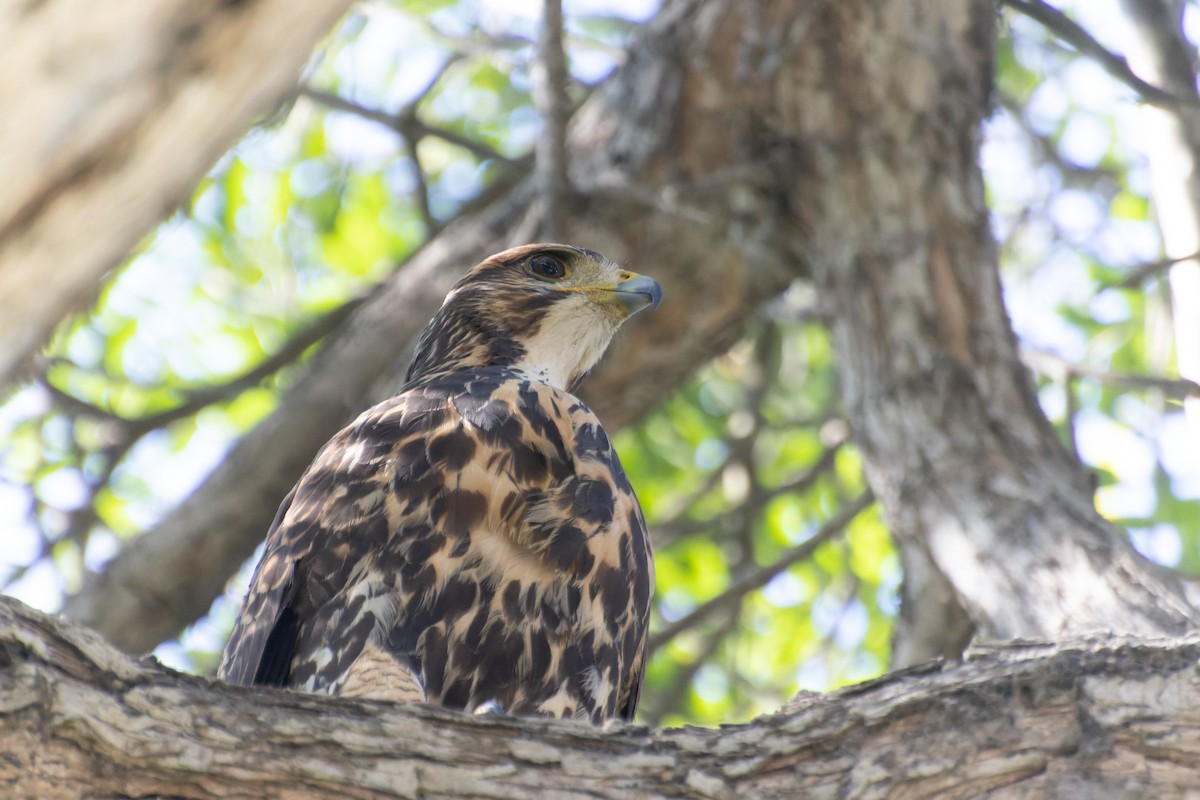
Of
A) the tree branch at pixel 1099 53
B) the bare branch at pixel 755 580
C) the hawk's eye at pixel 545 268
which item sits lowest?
the bare branch at pixel 755 580

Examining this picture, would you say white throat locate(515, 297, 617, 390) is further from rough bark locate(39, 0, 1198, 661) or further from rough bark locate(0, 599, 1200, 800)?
rough bark locate(0, 599, 1200, 800)

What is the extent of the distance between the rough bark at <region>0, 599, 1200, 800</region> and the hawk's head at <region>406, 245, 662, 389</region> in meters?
2.39

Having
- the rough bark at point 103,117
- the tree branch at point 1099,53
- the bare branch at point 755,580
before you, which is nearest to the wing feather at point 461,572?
the bare branch at point 755,580

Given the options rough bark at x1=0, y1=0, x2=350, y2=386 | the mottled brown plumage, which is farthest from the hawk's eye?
rough bark at x1=0, y1=0, x2=350, y2=386

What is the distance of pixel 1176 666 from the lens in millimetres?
2607

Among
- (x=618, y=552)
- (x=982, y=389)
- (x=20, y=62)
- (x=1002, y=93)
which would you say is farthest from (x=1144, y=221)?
(x=20, y=62)

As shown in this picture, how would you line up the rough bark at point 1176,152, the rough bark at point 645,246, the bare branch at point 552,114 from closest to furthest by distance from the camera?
the rough bark at point 1176,152 → the bare branch at point 552,114 → the rough bark at point 645,246

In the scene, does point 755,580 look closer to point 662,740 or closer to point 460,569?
point 460,569

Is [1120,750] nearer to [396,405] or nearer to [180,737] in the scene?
[180,737]

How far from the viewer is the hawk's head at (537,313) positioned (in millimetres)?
4988

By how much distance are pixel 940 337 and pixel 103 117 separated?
4.33 m

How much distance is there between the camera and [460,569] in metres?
3.82

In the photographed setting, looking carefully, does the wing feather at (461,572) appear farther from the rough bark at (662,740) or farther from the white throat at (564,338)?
the rough bark at (662,740)

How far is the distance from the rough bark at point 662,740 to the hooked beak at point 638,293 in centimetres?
233
